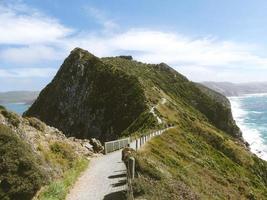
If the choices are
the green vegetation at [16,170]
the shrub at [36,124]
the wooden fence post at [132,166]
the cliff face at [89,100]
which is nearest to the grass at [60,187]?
the green vegetation at [16,170]

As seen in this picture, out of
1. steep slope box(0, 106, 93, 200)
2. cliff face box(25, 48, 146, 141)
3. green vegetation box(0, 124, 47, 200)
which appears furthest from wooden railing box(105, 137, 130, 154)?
cliff face box(25, 48, 146, 141)

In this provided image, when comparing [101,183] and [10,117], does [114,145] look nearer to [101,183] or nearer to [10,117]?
[101,183]

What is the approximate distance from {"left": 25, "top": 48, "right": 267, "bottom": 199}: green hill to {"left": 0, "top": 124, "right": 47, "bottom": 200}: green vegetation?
5175 mm

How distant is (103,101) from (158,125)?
27301mm

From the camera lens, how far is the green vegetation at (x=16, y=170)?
64.2 ft

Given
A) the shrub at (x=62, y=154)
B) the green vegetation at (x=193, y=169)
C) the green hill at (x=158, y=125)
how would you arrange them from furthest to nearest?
the green hill at (x=158, y=125) → the shrub at (x=62, y=154) → the green vegetation at (x=193, y=169)

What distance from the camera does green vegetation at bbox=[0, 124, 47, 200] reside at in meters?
19.6

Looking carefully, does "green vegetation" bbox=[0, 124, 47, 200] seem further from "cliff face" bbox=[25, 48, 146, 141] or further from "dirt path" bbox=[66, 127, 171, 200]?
"cliff face" bbox=[25, 48, 146, 141]

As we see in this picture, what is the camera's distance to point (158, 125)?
69250 mm

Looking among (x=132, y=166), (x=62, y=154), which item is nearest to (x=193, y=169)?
(x=62, y=154)

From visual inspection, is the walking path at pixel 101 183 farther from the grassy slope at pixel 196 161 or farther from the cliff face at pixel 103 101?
the cliff face at pixel 103 101

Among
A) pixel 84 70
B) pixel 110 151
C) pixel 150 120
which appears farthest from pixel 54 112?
pixel 110 151

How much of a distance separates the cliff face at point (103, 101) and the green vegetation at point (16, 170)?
48232 millimetres

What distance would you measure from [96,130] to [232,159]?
91.9 ft
